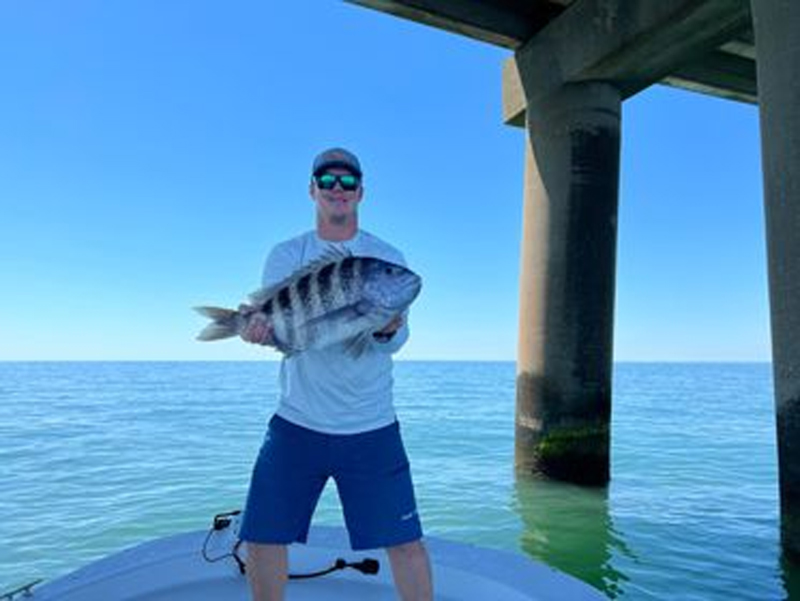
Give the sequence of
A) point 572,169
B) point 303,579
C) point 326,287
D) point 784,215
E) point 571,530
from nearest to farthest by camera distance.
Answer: point 326,287
point 303,579
point 784,215
point 571,530
point 572,169

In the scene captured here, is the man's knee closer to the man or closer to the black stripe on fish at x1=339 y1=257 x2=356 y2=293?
the man

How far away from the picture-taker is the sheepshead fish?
245 cm

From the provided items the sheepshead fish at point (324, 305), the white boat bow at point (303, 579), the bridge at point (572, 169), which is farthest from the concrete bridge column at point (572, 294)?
the sheepshead fish at point (324, 305)

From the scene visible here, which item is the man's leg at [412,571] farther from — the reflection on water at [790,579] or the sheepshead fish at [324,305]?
the reflection on water at [790,579]

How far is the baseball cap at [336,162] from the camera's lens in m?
2.84

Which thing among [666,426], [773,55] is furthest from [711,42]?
[666,426]

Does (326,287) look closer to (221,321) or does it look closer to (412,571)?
(221,321)

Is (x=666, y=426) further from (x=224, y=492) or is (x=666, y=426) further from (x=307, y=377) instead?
(x=307, y=377)

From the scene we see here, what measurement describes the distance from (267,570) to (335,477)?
0.49 metres

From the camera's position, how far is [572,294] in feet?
30.3

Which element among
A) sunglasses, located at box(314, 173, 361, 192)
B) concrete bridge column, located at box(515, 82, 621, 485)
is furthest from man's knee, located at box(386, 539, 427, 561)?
concrete bridge column, located at box(515, 82, 621, 485)

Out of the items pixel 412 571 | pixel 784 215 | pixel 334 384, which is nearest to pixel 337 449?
pixel 334 384

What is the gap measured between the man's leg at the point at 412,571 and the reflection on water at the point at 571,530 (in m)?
3.49

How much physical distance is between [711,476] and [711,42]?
7429 millimetres
